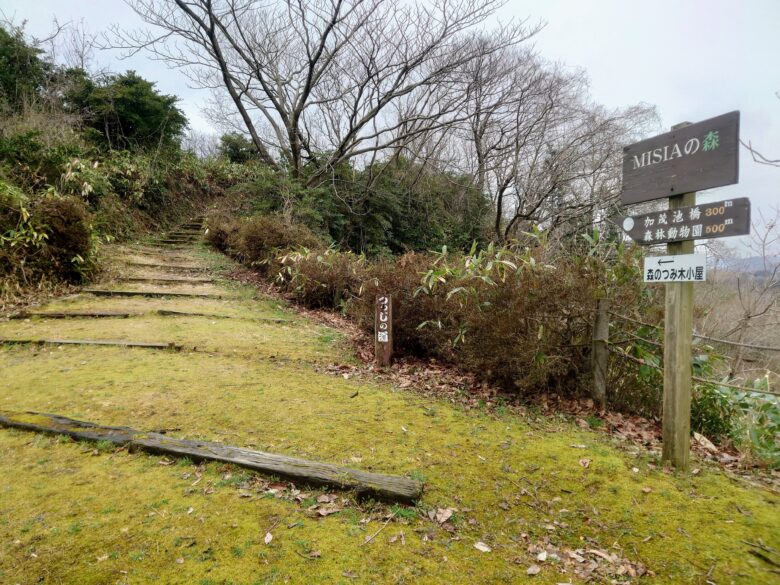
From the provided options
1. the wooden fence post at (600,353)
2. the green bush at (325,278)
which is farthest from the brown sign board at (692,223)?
the green bush at (325,278)

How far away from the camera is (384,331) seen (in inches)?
198

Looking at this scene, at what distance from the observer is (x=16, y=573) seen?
1784 millimetres

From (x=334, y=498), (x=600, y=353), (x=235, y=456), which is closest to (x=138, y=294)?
(x=235, y=456)

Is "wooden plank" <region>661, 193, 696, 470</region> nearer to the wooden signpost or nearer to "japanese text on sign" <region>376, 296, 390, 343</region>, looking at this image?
the wooden signpost

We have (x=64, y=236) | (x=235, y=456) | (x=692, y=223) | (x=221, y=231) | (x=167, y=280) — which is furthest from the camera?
(x=221, y=231)

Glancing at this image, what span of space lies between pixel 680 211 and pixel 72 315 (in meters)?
7.56

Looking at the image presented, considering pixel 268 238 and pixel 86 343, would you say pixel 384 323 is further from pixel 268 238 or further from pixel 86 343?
pixel 268 238

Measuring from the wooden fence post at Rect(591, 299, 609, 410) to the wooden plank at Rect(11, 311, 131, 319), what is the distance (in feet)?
21.3

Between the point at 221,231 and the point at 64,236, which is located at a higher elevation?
the point at 221,231

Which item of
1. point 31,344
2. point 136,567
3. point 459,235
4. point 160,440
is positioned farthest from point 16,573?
point 459,235

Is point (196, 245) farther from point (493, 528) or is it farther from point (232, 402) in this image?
point (493, 528)

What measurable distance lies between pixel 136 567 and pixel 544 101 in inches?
540

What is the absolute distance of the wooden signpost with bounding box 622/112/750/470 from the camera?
94.3 inches

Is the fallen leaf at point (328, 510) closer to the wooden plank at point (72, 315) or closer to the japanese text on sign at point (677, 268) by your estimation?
the japanese text on sign at point (677, 268)
